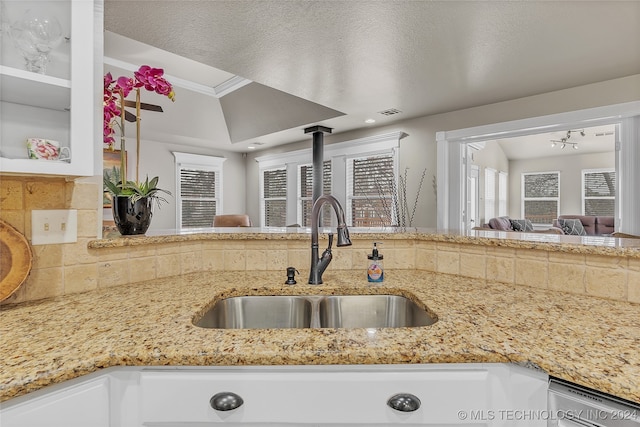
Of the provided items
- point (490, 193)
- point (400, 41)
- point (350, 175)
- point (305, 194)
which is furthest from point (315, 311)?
point (490, 193)

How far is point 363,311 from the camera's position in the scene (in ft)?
4.21

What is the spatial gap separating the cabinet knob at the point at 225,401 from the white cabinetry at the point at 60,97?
74 centimetres

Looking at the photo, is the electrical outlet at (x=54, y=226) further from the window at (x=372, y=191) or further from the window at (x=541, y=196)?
the window at (x=541, y=196)

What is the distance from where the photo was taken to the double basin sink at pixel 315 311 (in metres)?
1.26

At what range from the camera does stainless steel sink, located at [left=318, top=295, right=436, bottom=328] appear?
49.8 inches

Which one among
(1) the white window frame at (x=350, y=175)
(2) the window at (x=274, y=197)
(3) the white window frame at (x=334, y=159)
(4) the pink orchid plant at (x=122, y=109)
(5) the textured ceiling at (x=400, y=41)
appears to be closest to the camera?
(4) the pink orchid plant at (x=122, y=109)

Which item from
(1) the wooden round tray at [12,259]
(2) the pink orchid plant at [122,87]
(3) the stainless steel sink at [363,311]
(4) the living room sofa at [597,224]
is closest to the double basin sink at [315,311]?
(3) the stainless steel sink at [363,311]

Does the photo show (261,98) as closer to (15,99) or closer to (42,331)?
(15,99)

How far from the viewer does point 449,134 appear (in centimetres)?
419

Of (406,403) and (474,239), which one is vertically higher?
(474,239)

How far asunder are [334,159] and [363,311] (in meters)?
4.38

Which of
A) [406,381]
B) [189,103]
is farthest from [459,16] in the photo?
[189,103]

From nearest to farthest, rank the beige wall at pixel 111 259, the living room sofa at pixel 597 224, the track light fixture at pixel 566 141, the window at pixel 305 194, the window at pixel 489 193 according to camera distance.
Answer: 1. the beige wall at pixel 111 259
2. the window at pixel 305 194
3. the track light fixture at pixel 566 141
4. the living room sofa at pixel 597 224
5. the window at pixel 489 193

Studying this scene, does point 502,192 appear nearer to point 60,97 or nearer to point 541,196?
point 541,196
